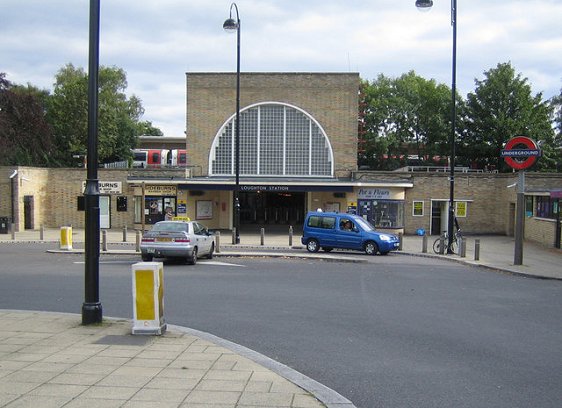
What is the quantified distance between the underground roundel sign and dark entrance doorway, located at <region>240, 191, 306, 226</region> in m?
24.1

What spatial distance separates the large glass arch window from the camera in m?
36.6

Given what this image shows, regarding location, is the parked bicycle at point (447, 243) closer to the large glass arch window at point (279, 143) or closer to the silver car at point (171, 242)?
the silver car at point (171, 242)

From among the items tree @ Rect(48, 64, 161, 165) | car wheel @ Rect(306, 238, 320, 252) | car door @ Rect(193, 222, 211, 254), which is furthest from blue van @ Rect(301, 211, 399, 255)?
tree @ Rect(48, 64, 161, 165)

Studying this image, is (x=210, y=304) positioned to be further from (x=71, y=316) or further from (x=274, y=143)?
(x=274, y=143)

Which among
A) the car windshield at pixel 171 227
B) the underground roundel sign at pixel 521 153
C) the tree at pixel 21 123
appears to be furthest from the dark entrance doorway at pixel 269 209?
the car windshield at pixel 171 227

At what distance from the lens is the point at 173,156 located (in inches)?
2125

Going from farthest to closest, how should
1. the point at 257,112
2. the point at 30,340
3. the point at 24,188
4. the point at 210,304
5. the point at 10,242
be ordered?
the point at 257,112, the point at 24,188, the point at 10,242, the point at 210,304, the point at 30,340

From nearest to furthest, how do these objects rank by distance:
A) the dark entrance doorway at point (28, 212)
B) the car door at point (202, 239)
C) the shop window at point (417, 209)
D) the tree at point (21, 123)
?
the car door at point (202, 239), the dark entrance doorway at point (28, 212), the shop window at point (417, 209), the tree at point (21, 123)

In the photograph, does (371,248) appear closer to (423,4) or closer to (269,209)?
(423,4)

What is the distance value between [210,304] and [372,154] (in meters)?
49.2

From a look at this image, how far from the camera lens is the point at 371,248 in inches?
898

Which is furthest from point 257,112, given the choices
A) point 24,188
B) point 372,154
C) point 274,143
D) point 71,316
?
point 71,316

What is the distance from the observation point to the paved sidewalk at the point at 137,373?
5234mm

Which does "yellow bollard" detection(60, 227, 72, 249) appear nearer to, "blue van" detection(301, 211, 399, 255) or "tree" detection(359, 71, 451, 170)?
"blue van" detection(301, 211, 399, 255)
